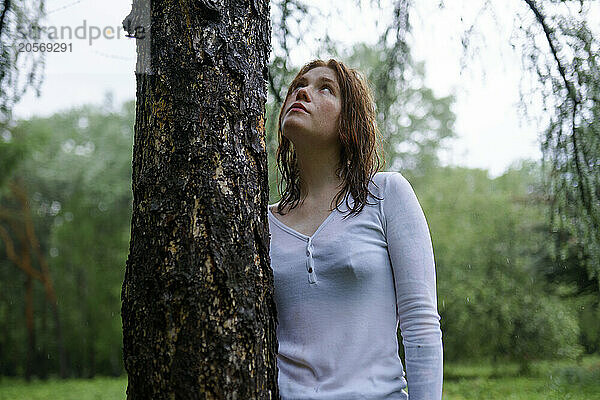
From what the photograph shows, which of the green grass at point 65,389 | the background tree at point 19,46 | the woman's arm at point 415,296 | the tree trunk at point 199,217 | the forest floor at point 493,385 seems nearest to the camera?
the tree trunk at point 199,217

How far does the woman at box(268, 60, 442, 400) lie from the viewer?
3.60 ft

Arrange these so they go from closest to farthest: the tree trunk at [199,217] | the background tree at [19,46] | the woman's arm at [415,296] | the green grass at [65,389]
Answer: the tree trunk at [199,217] → the woman's arm at [415,296] → the background tree at [19,46] → the green grass at [65,389]

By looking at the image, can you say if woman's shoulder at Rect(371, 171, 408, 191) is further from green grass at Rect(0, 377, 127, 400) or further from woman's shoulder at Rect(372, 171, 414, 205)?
green grass at Rect(0, 377, 127, 400)

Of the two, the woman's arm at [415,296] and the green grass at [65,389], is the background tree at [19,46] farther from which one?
the green grass at [65,389]

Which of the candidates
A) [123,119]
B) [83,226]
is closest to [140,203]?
[83,226]

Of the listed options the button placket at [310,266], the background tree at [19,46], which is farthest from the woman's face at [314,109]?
the background tree at [19,46]

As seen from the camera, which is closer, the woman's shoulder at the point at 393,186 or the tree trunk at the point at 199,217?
the tree trunk at the point at 199,217

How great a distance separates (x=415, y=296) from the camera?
1.12m

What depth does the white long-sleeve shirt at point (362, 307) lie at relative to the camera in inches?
43.0

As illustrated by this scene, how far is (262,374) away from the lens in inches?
40.4

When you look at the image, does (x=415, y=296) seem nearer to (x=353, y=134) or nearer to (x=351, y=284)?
(x=351, y=284)

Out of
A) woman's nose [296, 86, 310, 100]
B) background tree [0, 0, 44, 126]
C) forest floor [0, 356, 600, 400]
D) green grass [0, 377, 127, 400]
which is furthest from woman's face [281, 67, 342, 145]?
green grass [0, 377, 127, 400]

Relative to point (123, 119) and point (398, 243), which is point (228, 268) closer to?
point (398, 243)

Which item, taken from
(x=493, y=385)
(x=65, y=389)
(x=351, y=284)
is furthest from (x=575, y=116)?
(x=65, y=389)
